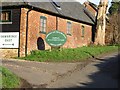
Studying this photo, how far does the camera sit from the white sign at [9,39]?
25.8 m

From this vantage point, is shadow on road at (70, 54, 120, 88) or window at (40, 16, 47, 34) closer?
shadow on road at (70, 54, 120, 88)

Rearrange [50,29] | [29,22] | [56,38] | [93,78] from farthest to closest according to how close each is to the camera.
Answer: [50,29]
[29,22]
[56,38]
[93,78]

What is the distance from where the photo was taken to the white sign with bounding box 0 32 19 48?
25.8 meters

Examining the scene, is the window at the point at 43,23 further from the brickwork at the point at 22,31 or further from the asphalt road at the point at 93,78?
the asphalt road at the point at 93,78

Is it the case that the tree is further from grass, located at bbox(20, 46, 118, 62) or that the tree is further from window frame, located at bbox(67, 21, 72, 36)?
grass, located at bbox(20, 46, 118, 62)

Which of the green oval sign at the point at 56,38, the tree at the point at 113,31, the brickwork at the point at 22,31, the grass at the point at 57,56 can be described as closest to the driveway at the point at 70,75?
the grass at the point at 57,56

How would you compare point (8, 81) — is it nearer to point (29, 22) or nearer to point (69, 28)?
point (29, 22)

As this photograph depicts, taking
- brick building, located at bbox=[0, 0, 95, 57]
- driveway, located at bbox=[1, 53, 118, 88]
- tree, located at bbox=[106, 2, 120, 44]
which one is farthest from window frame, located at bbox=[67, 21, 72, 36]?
driveway, located at bbox=[1, 53, 118, 88]

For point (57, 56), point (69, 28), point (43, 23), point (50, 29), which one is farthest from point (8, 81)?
point (69, 28)

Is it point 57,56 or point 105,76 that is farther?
point 57,56

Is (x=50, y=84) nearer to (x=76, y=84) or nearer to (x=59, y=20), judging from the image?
(x=76, y=84)

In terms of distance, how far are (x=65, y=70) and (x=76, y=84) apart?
4.12m

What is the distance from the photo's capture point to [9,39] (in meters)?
25.9

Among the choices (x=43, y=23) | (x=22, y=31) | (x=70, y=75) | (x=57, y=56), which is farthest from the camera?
(x=43, y=23)
